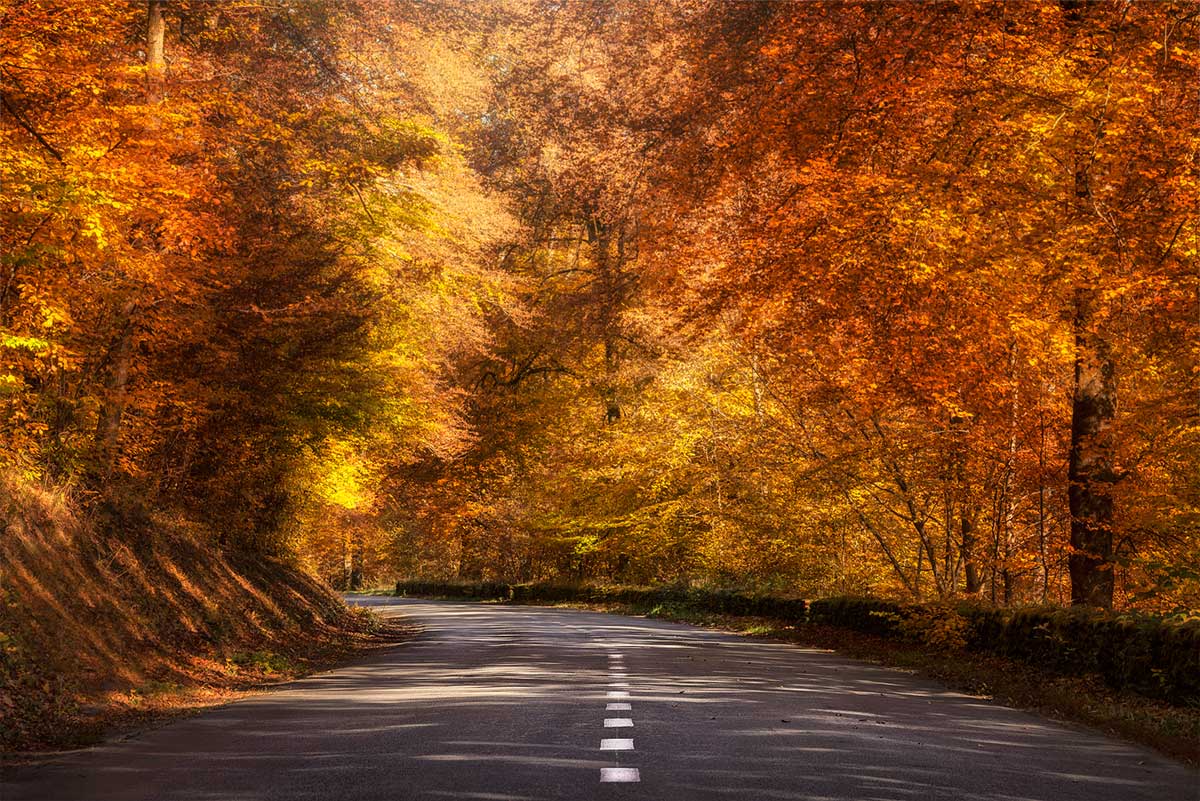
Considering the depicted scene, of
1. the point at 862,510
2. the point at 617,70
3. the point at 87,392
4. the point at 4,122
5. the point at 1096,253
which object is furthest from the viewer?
the point at 862,510

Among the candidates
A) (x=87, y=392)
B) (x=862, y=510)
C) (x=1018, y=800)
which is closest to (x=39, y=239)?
(x=87, y=392)

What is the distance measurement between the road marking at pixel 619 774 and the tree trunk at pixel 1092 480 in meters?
12.5

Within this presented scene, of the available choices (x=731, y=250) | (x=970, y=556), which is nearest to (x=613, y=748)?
(x=731, y=250)

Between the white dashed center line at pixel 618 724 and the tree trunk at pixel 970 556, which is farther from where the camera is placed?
the tree trunk at pixel 970 556

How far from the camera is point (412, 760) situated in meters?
8.58

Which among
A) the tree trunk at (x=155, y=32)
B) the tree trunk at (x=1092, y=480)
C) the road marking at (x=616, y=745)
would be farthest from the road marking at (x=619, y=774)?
the tree trunk at (x=155, y=32)

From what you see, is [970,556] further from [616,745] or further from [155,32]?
[155,32]

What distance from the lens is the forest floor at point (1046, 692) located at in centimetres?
1110

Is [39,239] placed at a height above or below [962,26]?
below

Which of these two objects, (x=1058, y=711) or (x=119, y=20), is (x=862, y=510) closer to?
(x=1058, y=711)

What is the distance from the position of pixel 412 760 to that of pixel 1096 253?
1080 cm

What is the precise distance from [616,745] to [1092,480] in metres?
12.5

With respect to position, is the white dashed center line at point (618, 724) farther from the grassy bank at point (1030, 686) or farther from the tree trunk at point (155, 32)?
the tree trunk at point (155, 32)

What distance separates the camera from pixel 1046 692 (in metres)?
14.1
